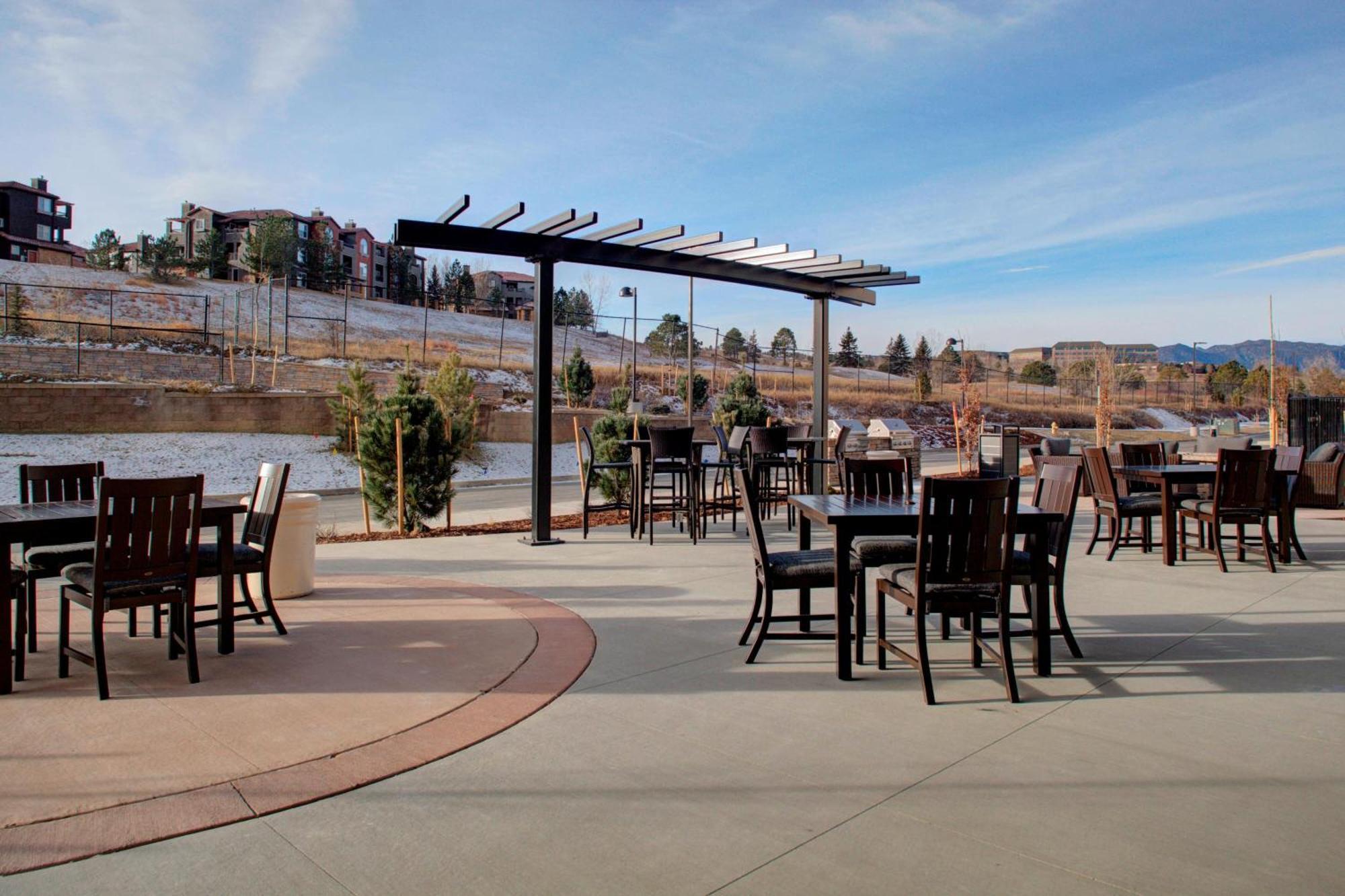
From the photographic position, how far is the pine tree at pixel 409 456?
33.1 feet

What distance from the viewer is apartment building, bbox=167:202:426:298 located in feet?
173

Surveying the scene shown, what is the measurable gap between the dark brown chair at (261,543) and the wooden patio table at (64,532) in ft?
0.38

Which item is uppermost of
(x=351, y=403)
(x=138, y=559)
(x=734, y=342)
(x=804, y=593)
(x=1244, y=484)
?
(x=734, y=342)

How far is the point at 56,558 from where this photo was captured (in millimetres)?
4688

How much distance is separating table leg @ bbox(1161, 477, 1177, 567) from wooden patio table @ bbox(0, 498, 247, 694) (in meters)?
7.07

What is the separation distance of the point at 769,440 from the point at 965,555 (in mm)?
5657

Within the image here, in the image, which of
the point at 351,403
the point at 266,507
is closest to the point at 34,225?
the point at 351,403

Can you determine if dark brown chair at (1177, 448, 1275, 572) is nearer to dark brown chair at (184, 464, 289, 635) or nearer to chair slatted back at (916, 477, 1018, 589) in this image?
chair slatted back at (916, 477, 1018, 589)

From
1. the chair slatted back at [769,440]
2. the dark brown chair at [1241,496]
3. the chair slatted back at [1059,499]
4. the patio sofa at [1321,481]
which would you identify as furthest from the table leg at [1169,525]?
the patio sofa at [1321,481]

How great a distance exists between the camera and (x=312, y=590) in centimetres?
602

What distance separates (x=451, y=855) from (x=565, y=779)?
0.59 m

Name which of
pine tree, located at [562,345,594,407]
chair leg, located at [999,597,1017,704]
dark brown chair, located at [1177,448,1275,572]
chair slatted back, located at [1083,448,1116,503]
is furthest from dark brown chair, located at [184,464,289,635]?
pine tree, located at [562,345,594,407]

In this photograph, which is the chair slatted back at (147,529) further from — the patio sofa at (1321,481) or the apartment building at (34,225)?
the apartment building at (34,225)

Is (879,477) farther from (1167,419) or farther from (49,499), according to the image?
(1167,419)
